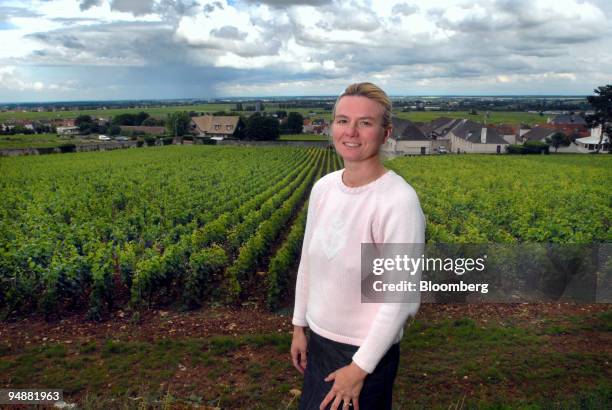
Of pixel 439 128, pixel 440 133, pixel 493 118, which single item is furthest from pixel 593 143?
pixel 493 118

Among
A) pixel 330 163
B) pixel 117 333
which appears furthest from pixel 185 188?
pixel 330 163

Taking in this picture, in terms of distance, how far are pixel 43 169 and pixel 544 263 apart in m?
38.9

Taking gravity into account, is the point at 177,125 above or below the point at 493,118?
below

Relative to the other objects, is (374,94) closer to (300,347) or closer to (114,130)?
(300,347)

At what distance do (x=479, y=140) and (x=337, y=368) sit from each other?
6973 centimetres

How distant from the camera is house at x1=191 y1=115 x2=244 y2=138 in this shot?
290ft

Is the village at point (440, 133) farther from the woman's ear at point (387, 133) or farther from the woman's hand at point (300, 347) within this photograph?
the woman's ear at point (387, 133)

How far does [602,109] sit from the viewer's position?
2421 inches

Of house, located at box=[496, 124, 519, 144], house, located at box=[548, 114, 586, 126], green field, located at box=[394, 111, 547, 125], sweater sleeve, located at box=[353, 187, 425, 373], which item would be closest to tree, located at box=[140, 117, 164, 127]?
green field, located at box=[394, 111, 547, 125]

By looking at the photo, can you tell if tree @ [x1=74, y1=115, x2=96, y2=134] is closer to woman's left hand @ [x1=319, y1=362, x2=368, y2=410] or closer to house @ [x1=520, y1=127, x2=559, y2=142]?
house @ [x1=520, y1=127, x2=559, y2=142]

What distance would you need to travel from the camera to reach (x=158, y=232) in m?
13.1

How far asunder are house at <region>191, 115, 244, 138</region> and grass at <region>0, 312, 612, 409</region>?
82.3 metres

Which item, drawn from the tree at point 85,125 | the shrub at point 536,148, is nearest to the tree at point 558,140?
the shrub at point 536,148

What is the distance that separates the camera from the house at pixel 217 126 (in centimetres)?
8850
